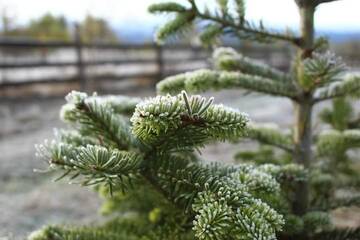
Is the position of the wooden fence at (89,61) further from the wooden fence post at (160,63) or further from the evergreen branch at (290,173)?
the evergreen branch at (290,173)

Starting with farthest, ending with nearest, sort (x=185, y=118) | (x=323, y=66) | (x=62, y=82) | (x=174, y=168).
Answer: (x=62, y=82) → (x=323, y=66) → (x=174, y=168) → (x=185, y=118)

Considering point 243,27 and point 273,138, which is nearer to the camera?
point 243,27

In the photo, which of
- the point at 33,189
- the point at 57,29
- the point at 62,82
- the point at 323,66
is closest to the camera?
the point at 323,66

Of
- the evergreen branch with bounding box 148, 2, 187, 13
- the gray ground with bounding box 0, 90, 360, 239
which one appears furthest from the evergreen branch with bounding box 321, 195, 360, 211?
A: the evergreen branch with bounding box 148, 2, 187, 13

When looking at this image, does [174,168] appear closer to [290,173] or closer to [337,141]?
[290,173]

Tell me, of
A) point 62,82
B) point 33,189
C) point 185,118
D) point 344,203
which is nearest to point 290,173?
point 344,203

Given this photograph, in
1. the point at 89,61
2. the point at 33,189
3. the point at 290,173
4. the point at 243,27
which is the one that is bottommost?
the point at 33,189
